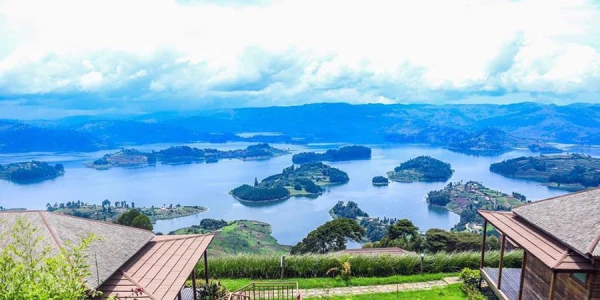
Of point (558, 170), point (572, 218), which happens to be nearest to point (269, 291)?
point (572, 218)

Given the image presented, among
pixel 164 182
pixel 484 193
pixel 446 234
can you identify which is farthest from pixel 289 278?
pixel 164 182

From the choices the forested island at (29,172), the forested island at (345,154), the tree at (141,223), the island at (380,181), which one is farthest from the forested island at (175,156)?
the tree at (141,223)

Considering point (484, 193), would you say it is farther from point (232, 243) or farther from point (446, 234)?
point (446, 234)

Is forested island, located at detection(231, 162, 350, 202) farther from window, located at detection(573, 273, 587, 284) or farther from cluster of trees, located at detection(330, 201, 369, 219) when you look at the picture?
window, located at detection(573, 273, 587, 284)

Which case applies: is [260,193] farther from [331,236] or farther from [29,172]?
[29,172]

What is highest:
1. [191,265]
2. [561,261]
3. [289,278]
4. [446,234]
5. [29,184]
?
[561,261]

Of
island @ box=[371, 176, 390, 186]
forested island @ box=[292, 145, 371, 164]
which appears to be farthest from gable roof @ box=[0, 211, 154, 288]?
forested island @ box=[292, 145, 371, 164]
